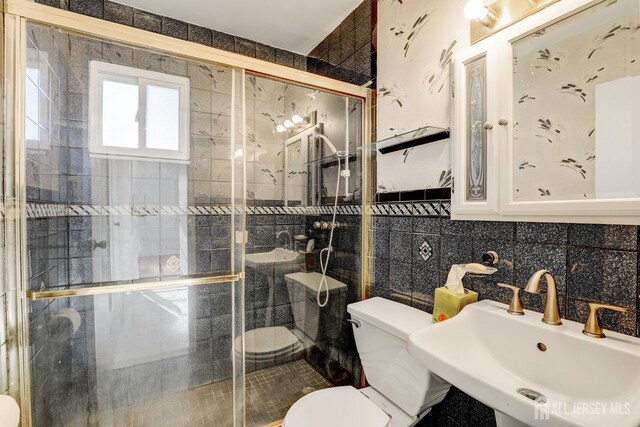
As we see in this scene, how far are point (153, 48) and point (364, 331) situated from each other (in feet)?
5.42

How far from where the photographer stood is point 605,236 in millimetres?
866

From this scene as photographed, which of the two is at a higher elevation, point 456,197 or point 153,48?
point 153,48

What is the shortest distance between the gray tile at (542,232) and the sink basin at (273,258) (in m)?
1.21

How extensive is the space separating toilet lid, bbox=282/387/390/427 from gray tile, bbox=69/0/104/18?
8.22 ft

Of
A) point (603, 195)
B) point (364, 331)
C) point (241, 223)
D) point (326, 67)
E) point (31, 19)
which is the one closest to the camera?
point (603, 195)

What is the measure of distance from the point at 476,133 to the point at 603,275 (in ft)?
2.06

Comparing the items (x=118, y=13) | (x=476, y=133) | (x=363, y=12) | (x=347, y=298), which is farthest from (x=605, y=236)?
(x=118, y=13)

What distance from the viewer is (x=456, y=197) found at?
1216 mm

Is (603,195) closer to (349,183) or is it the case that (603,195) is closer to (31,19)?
(349,183)

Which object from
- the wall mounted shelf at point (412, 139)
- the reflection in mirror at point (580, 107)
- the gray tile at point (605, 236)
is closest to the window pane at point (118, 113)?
the wall mounted shelf at point (412, 139)

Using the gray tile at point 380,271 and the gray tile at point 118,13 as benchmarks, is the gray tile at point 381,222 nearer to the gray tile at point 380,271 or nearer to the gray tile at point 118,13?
the gray tile at point 380,271

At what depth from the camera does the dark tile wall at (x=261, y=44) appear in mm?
1804

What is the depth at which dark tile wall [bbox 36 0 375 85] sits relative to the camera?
1804mm

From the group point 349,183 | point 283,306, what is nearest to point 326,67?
point 349,183
